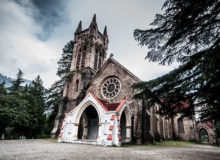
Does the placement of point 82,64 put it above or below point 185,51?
above

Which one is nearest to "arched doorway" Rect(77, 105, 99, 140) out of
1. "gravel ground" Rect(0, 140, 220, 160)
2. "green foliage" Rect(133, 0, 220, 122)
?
"gravel ground" Rect(0, 140, 220, 160)

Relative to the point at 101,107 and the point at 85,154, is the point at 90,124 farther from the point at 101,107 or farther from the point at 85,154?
the point at 85,154

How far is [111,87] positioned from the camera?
17.6 meters

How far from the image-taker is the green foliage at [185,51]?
4270 mm

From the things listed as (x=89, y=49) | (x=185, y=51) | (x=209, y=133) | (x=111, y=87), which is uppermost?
(x=89, y=49)

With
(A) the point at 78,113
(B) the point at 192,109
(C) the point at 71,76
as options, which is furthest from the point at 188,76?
(C) the point at 71,76

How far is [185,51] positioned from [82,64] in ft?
59.8

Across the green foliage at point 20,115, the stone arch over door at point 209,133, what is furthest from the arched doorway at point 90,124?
the stone arch over door at point 209,133

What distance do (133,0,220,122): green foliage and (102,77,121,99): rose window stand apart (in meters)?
10.8

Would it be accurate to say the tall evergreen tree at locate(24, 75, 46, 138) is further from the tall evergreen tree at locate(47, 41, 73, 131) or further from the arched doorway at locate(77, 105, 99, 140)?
the arched doorway at locate(77, 105, 99, 140)

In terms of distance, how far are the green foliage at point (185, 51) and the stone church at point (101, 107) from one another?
2631 mm

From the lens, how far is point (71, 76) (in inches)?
847

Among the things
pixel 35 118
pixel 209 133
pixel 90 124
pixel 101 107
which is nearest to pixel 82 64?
pixel 90 124

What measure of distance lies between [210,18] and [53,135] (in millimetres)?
18809
